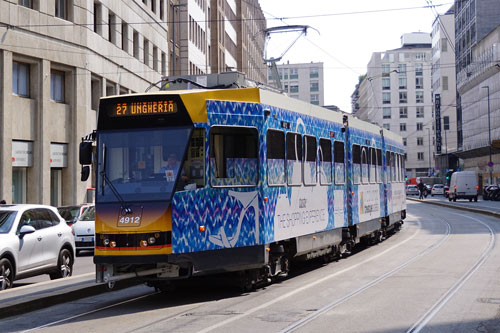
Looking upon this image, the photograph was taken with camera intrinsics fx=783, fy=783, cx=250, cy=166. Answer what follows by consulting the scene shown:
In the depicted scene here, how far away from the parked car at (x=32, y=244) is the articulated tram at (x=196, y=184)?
2.85 m

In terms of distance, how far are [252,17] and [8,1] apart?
70.4 metres

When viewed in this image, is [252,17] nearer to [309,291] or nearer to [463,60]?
[463,60]

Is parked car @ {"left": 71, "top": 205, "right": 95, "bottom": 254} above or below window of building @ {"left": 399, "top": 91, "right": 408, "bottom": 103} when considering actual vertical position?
below

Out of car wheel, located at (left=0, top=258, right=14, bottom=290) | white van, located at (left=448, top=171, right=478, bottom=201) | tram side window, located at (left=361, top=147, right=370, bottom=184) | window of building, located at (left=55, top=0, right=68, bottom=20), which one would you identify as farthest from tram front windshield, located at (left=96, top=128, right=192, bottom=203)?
white van, located at (left=448, top=171, right=478, bottom=201)

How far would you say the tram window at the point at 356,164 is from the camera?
18562 millimetres

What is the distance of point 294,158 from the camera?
45.4 feet

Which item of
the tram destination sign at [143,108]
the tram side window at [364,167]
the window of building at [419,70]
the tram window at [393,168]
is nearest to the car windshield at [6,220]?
the tram destination sign at [143,108]

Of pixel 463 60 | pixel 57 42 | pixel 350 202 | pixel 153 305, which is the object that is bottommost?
pixel 153 305

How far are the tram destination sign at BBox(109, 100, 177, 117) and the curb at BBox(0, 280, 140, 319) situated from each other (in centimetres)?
290

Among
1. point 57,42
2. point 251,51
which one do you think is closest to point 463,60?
point 251,51

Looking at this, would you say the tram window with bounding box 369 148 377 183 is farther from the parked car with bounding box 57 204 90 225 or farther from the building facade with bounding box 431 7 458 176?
the building facade with bounding box 431 7 458 176

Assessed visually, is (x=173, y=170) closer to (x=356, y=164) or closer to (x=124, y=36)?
(x=356, y=164)

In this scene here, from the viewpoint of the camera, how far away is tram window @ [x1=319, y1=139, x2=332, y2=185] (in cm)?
1554

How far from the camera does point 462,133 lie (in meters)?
103
